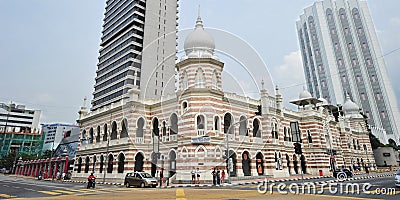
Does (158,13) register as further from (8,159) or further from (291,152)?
(8,159)

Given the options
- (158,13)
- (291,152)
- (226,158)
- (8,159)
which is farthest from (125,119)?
(8,159)

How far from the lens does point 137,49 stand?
6356 cm

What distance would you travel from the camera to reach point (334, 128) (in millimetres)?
43969

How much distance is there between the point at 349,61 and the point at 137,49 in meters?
59.0

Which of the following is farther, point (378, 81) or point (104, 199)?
point (378, 81)

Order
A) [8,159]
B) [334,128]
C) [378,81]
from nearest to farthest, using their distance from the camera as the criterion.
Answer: [334,128] < [378,81] < [8,159]

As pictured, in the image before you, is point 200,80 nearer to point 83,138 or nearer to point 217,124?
point 217,124

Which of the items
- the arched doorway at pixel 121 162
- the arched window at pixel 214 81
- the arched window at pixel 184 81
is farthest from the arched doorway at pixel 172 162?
the arched window at pixel 214 81

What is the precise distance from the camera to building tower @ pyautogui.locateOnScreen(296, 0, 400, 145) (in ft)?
227

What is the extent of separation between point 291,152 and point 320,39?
55.8 meters

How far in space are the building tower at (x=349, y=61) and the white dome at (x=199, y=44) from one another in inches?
2183

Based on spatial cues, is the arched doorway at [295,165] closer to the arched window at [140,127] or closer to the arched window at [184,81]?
the arched window at [184,81]

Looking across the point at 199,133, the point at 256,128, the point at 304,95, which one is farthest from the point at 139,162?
the point at 304,95

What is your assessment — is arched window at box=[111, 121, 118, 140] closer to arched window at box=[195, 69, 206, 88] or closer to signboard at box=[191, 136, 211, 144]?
arched window at box=[195, 69, 206, 88]
